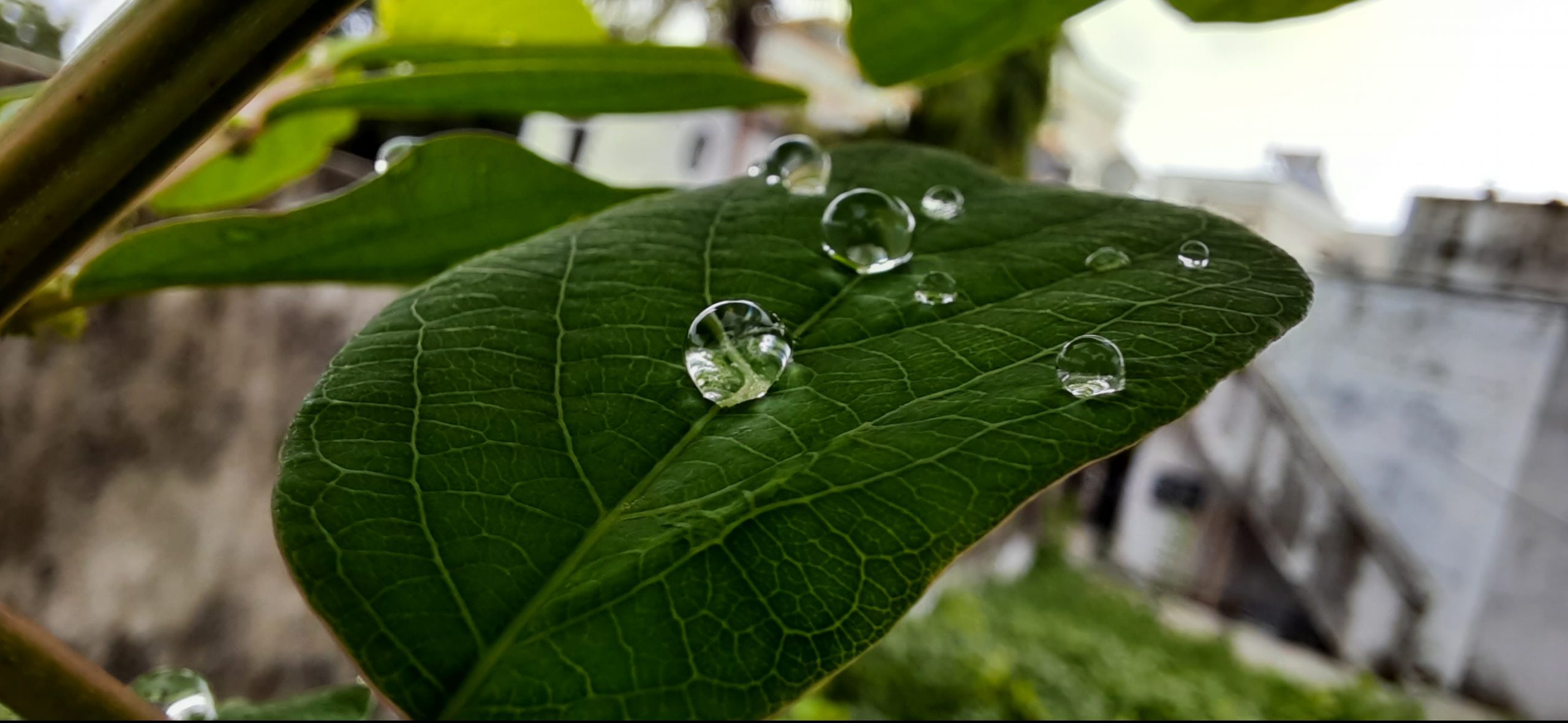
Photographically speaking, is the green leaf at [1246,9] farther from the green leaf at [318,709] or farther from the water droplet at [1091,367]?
the green leaf at [318,709]

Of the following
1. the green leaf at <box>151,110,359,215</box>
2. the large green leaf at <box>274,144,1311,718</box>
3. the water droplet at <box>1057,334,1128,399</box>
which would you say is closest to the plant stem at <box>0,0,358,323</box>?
the large green leaf at <box>274,144,1311,718</box>

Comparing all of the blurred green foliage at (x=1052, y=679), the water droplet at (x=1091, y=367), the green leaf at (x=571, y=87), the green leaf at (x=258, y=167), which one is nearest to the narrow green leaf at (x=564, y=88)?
the green leaf at (x=571, y=87)

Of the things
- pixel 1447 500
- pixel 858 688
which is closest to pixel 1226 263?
pixel 858 688

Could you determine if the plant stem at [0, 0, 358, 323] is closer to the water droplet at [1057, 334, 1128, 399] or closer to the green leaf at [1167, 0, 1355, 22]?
the water droplet at [1057, 334, 1128, 399]

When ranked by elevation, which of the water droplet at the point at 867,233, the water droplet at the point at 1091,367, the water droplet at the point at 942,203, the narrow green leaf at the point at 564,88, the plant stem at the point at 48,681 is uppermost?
the narrow green leaf at the point at 564,88

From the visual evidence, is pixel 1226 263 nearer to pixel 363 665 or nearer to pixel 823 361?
pixel 823 361

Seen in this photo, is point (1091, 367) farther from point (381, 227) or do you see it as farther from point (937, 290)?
point (381, 227)

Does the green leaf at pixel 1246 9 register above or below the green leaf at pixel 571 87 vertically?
above
